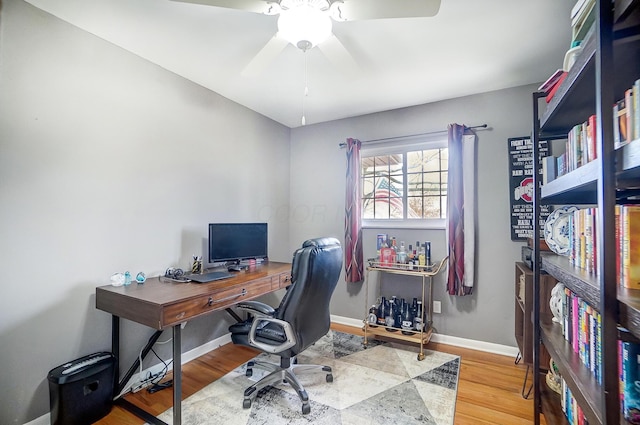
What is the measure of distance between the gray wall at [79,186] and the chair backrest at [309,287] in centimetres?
123

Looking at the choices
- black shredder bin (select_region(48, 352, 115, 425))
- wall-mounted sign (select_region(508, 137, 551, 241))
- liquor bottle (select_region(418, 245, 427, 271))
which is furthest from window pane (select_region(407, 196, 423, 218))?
black shredder bin (select_region(48, 352, 115, 425))

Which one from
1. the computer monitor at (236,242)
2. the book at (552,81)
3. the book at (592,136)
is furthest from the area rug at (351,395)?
the book at (552,81)

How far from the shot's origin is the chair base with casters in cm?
187

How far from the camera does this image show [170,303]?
1.60m

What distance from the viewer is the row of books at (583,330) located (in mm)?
981

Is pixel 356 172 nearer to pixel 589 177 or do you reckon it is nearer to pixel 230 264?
pixel 230 264

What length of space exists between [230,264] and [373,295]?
5.21 feet

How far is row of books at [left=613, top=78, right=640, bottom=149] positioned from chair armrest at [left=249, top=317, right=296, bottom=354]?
1.69 meters

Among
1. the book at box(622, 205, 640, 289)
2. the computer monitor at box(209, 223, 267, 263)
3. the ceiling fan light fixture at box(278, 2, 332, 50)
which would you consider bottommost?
the computer monitor at box(209, 223, 267, 263)

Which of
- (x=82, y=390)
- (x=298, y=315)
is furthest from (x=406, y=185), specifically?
(x=82, y=390)

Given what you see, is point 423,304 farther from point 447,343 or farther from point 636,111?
point 636,111

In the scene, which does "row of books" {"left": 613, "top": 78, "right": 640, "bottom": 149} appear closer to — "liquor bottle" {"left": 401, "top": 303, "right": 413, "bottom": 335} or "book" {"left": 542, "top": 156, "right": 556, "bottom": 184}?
"book" {"left": 542, "top": 156, "right": 556, "bottom": 184}

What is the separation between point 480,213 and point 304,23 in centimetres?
230

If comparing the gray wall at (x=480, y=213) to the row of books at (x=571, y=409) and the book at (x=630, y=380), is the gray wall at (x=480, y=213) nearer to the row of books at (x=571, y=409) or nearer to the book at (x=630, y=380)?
the row of books at (x=571, y=409)
